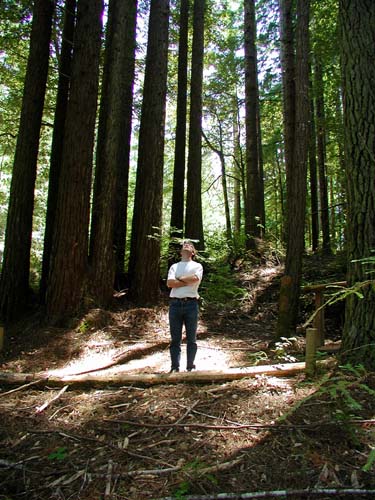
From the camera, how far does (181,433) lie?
126 inches

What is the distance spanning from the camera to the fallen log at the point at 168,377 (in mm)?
4219

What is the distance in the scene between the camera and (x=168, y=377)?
14.1 feet

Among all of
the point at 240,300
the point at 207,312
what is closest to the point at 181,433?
the point at 207,312

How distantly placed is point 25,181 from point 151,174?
3.00m

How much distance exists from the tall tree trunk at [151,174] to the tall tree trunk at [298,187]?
3597 mm

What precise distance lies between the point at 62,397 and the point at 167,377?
1.15 metres

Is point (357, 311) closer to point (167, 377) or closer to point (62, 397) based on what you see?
point (167, 377)

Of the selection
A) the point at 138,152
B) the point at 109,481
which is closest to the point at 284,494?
the point at 109,481

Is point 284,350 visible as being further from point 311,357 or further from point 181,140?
point 181,140

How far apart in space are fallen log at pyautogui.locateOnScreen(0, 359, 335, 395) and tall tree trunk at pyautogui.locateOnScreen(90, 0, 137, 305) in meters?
4.03

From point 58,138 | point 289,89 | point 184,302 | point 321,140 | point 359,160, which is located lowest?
point 184,302

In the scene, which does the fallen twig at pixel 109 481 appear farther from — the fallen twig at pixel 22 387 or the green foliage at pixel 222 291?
the green foliage at pixel 222 291

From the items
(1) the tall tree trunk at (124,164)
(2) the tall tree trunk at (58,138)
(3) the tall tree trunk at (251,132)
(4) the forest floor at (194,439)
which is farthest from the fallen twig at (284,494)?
(3) the tall tree trunk at (251,132)

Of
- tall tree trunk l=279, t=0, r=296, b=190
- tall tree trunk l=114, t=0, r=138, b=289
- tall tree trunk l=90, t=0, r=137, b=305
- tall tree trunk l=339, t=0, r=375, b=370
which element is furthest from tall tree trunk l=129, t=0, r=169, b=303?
tall tree trunk l=339, t=0, r=375, b=370
